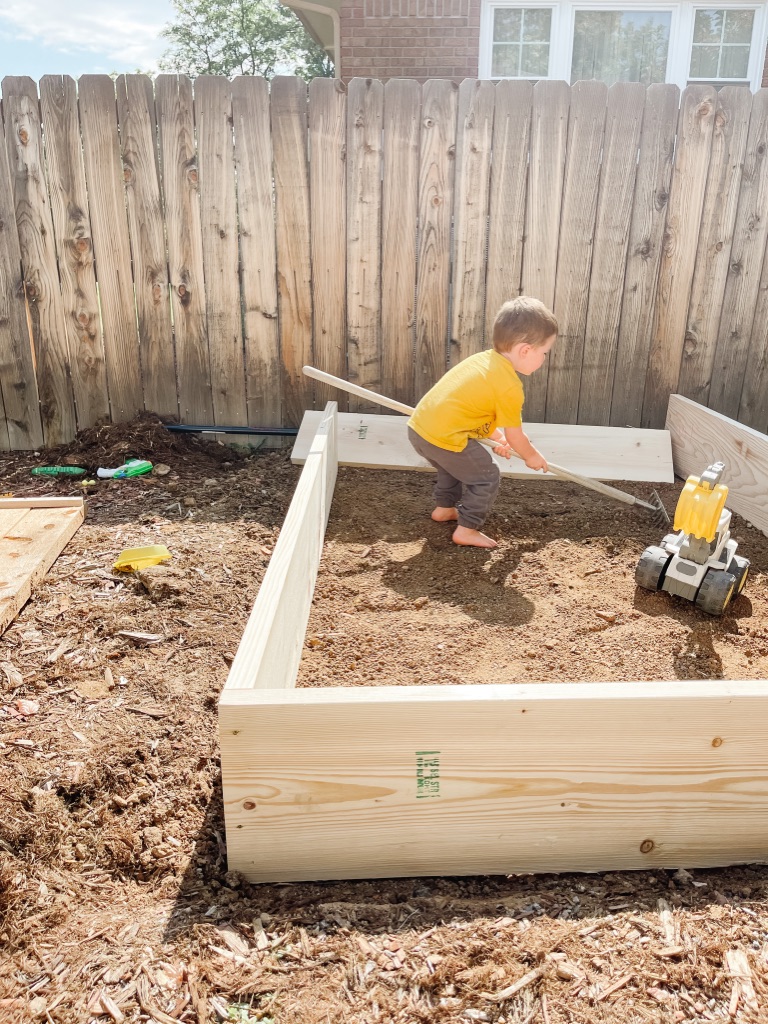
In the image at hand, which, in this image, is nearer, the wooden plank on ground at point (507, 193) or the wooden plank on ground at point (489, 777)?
the wooden plank on ground at point (489, 777)

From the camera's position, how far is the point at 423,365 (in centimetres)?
508

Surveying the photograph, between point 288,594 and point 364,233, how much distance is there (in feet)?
9.76

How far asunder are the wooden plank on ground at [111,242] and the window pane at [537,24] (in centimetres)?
706

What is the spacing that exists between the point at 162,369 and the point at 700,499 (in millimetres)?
3473

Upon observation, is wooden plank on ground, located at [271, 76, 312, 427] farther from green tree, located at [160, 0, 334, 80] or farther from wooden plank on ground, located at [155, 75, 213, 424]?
green tree, located at [160, 0, 334, 80]

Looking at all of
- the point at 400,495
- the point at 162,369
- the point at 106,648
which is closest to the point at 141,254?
the point at 162,369

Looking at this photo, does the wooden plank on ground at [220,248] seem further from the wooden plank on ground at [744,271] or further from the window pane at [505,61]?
the window pane at [505,61]

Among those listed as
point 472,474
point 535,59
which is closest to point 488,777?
point 472,474

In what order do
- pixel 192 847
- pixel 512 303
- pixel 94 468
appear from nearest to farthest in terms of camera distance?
1. pixel 192 847
2. pixel 512 303
3. pixel 94 468

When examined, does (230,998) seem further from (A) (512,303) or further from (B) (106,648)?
(A) (512,303)

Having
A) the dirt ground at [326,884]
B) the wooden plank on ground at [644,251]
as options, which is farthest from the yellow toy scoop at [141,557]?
the wooden plank on ground at [644,251]

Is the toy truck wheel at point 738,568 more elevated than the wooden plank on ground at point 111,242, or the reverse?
the wooden plank on ground at point 111,242

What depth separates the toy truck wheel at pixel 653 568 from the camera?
3.29 metres

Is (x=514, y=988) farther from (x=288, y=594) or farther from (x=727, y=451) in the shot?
(x=727, y=451)
